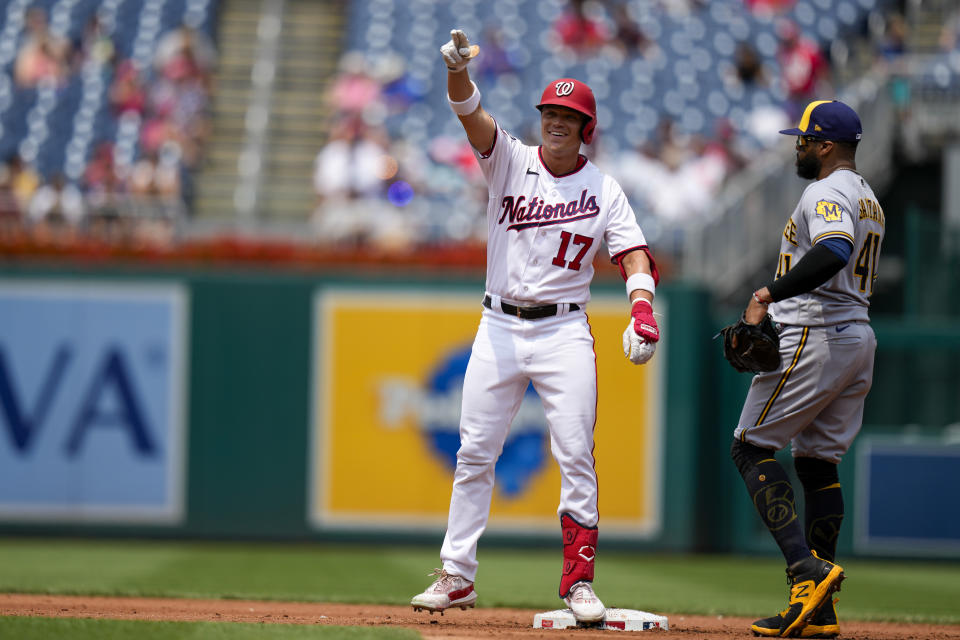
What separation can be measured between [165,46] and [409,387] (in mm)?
7773

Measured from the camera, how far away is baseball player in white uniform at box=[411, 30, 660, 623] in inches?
196

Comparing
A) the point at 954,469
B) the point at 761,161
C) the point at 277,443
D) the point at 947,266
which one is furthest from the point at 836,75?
the point at 277,443

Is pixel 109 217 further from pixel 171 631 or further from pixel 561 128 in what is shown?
pixel 171 631

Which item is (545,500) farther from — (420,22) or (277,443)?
(420,22)

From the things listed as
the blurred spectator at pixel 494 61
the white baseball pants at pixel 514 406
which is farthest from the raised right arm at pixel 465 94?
the blurred spectator at pixel 494 61

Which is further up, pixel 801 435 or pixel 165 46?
pixel 165 46

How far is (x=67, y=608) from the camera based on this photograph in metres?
5.37

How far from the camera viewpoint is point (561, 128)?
16.6 feet

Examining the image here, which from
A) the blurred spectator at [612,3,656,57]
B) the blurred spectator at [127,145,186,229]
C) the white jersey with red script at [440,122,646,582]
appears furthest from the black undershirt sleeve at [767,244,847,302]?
the blurred spectator at [612,3,656,57]

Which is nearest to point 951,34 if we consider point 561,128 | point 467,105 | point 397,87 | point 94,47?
point 397,87

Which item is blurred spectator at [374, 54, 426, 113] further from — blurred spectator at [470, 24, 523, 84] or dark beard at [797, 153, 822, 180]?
dark beard at [797, 153, 822, 180]

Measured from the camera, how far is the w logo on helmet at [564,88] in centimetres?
500

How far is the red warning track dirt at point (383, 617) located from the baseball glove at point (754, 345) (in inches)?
42.6

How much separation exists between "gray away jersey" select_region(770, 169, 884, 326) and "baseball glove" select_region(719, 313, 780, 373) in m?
0.19
